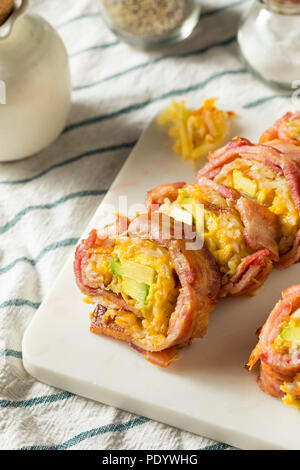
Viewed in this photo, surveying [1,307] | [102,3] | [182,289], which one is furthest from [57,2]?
[182,289]

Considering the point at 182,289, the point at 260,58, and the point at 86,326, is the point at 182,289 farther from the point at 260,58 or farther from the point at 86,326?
the point at 260,58

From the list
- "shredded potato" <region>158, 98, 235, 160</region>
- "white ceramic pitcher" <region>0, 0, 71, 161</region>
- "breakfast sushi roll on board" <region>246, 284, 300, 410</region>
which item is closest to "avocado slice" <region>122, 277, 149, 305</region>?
"breakfast sushi roll on board" <region>246, 284, 300, 410</region>

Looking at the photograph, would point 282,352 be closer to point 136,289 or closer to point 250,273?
point 250,273

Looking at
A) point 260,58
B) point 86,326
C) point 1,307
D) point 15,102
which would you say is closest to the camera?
point 86,326

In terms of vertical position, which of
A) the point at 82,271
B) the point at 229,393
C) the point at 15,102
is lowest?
the point at 229,393

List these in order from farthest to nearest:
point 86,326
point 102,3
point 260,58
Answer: point 102,3
point 260,58
point 86,326

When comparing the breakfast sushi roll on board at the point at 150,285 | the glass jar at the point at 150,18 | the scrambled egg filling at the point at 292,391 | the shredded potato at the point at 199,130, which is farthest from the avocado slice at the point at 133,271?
the glass jar at the point at 150,18

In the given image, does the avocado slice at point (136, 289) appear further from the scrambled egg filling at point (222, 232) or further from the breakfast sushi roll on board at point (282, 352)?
the breakfast sushi roll on board at point (282, 352)
